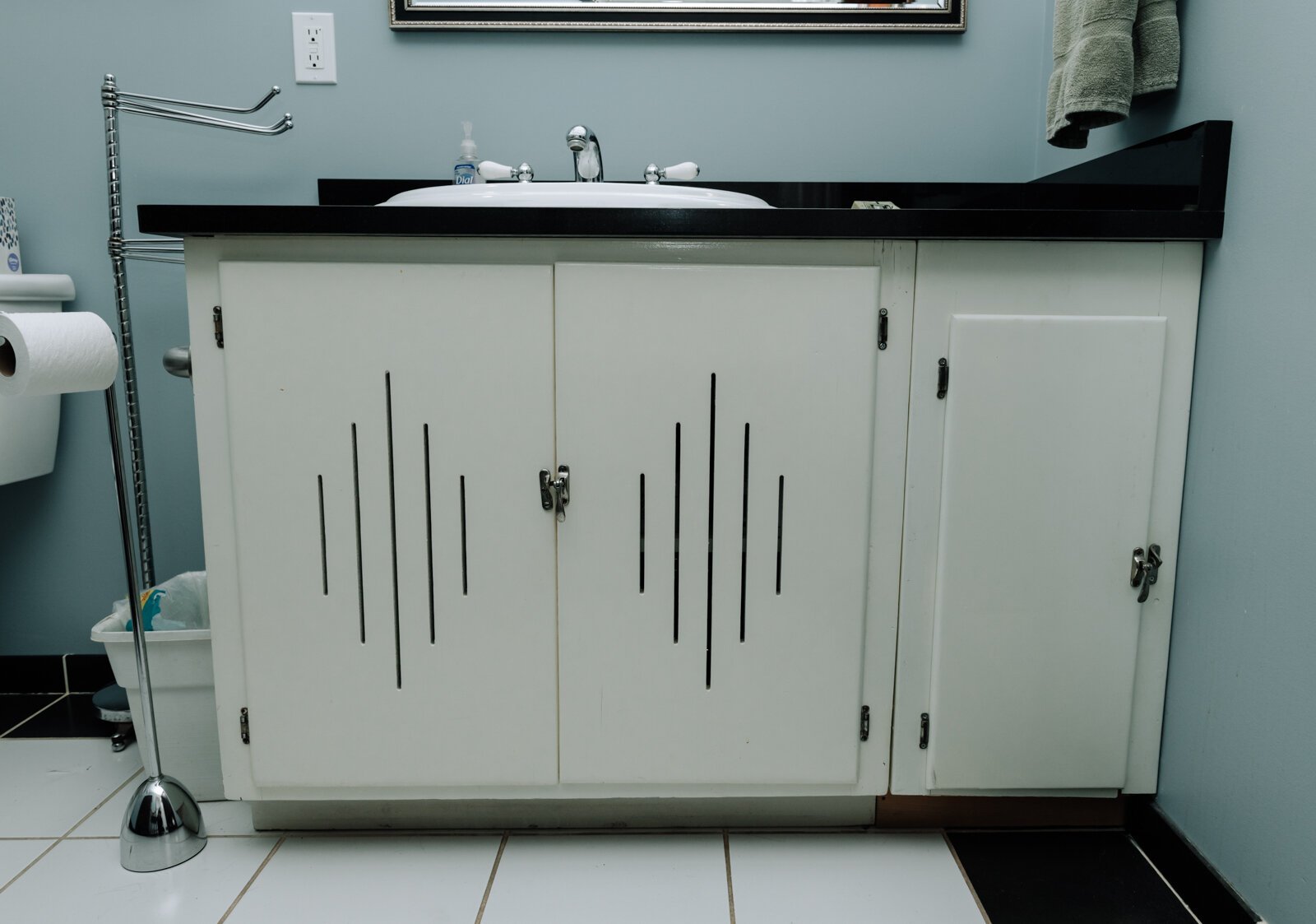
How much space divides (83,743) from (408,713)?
31.1 inches

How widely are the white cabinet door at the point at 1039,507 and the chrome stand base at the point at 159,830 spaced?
3.17 ft

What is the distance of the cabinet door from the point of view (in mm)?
996

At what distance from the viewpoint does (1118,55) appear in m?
1.07

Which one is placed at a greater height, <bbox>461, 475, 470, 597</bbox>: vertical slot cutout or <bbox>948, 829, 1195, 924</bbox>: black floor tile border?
<bbox>461, 475, 470, 597</bbox>: vertical slot cutout

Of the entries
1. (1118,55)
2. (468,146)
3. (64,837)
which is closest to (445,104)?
(468,146)

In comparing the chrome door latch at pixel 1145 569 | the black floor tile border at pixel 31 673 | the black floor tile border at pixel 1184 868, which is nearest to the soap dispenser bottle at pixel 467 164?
the chrome door latch at pixel 1145 569

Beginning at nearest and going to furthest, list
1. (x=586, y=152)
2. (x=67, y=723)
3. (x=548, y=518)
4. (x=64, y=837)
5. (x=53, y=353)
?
(x=53, y=353)
(x=548, y=518)
(x=64, y=837)
(x=586, y=152)
(x=67, y=723)

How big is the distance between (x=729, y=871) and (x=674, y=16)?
1383 millimetres

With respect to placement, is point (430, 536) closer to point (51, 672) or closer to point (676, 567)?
point (676, 567)

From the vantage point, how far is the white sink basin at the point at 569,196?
1.04 meters

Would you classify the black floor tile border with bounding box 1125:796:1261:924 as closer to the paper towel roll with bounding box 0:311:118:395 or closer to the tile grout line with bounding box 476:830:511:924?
the tile grout line with bounding box 476:830:511:924

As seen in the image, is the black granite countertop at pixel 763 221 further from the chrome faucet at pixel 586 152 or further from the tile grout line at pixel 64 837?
the tile grout line at pixel 64 837

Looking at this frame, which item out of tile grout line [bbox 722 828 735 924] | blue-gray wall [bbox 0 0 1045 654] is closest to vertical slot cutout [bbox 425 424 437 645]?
tile grout line [bbox 722 828 735 924]

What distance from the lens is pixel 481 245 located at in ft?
3.26
